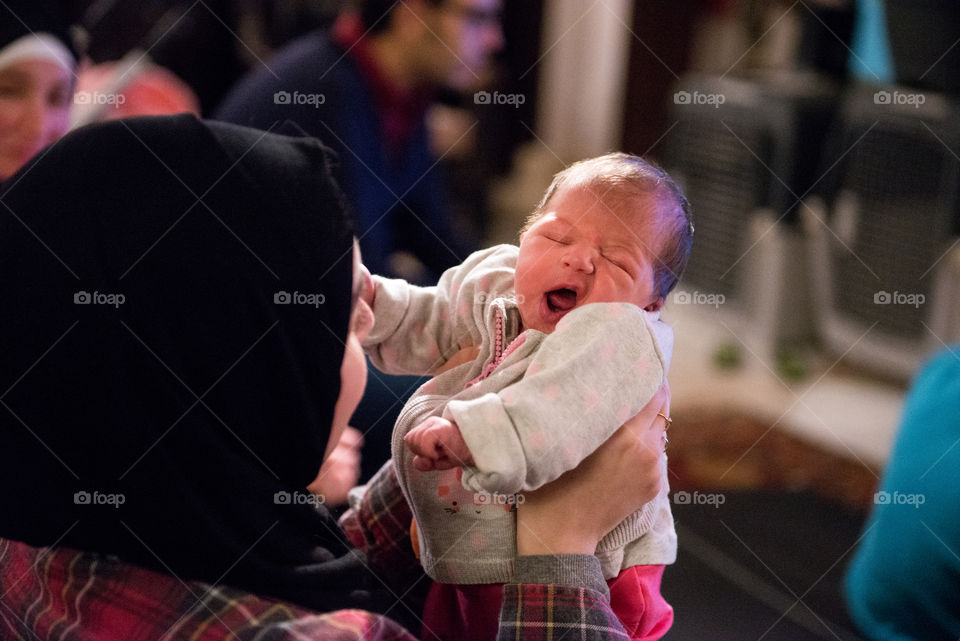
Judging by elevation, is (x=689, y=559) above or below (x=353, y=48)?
below

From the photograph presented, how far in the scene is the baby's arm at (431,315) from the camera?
899mm

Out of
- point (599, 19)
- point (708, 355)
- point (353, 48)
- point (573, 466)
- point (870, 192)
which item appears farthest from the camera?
point (599, 19)

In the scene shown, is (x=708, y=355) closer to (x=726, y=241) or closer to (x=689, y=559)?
(x=726, y=241)

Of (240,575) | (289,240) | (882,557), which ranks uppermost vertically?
(289,240)

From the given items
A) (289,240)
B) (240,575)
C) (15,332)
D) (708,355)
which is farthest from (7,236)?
(708,355)

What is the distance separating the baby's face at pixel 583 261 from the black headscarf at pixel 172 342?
0.16m

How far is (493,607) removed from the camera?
0.86m

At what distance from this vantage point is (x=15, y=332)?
0.78m

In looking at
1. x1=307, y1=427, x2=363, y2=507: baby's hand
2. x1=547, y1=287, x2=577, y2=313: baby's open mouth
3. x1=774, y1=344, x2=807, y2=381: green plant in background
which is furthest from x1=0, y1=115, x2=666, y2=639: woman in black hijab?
x1=774, y1=344, x2=807, y2=381: green plant in background

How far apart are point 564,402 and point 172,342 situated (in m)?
0.33

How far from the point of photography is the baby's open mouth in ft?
2.69

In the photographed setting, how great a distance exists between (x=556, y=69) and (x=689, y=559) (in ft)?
12.8

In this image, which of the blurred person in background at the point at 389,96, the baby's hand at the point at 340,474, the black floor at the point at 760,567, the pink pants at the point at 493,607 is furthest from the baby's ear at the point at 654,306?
the blurred person in background at the point at 389,96

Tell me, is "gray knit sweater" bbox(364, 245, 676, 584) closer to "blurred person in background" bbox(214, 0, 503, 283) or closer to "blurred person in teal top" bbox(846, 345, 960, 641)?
"blurred person in teal top" bbox(846, 345, 960, 641)
